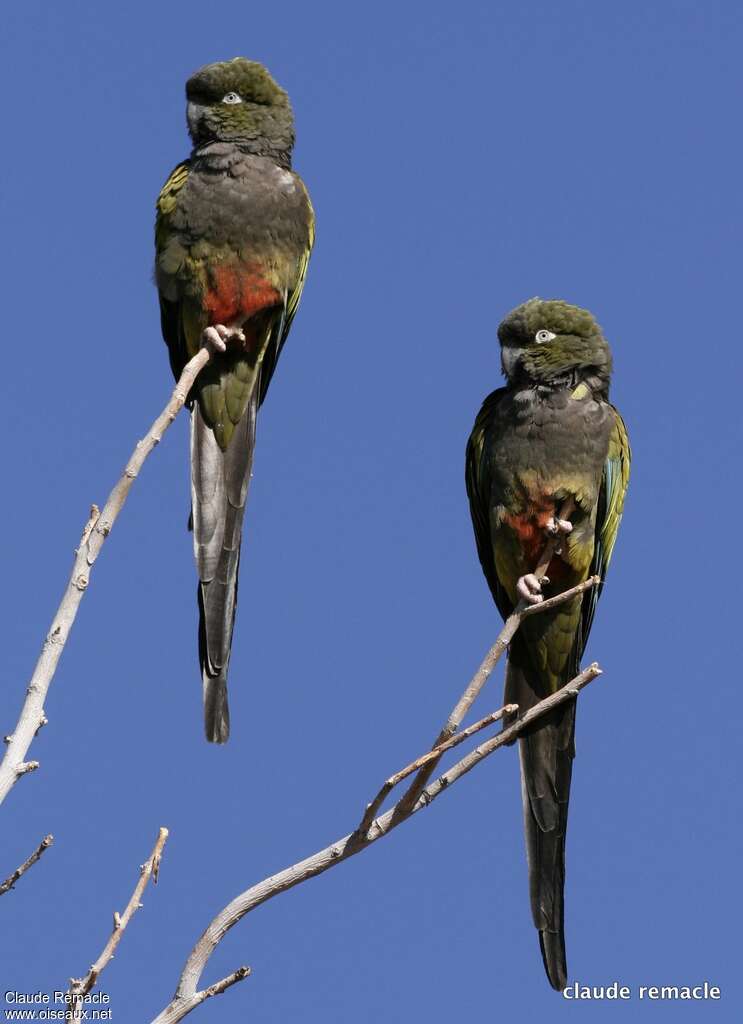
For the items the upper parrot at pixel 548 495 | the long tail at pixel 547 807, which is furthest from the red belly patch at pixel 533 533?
the long tail at pixel 547 807

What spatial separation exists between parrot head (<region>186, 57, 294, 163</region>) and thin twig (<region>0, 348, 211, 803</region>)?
10.1 feet

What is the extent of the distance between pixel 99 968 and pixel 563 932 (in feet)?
8.59

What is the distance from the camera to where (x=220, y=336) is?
6188mm

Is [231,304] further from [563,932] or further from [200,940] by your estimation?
[200,940]

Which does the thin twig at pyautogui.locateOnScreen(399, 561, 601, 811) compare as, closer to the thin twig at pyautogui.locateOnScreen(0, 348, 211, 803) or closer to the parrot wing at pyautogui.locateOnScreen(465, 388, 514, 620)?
the thin twig at pyautogui.locateOnScreen(0, 348, 211, 803)

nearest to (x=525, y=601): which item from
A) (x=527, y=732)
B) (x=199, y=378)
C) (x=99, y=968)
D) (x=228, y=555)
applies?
(x=527, y=732)

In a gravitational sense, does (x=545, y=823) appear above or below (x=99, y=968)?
above

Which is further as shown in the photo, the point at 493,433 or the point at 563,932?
the point at 493,433

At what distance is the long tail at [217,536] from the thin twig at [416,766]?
1201 mm

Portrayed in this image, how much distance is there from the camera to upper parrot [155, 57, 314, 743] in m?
6.12

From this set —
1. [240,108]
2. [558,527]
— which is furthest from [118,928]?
[240,108]

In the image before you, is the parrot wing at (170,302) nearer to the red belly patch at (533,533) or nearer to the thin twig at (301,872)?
the red belly patch at (533,533)

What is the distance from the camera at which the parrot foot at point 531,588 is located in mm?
5562

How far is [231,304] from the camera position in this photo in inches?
246
